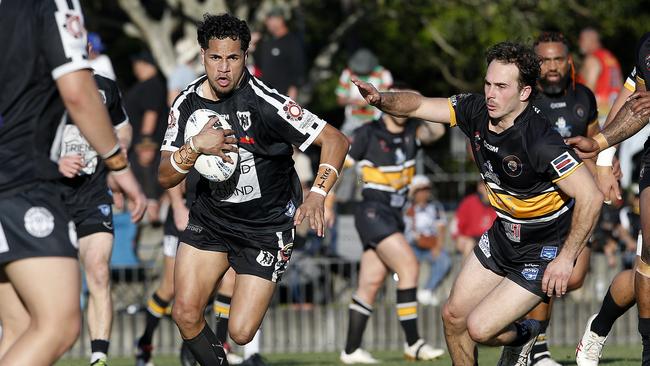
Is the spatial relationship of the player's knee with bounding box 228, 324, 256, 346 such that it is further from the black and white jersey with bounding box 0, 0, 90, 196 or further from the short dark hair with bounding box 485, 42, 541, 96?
the black and white jersey with bounding box 0, 0, 90, 196

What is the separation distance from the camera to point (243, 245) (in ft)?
26.3

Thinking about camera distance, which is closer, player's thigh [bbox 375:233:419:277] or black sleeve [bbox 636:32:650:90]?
black sleeve [bbox 636:32:650:90]

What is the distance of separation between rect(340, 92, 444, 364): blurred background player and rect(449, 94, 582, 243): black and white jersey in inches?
137

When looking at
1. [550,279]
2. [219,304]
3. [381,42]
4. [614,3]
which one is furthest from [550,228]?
[381,42]

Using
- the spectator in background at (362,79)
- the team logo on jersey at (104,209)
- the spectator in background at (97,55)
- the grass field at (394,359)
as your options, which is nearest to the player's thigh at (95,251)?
the team logo on jersey at (104,209)

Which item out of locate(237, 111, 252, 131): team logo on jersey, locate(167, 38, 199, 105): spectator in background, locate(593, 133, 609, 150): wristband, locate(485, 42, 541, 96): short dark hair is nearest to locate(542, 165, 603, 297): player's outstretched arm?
locate(593, 133, 609, 150): wristband

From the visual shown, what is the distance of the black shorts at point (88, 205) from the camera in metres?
9.53

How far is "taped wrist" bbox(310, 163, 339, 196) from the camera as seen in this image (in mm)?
7344

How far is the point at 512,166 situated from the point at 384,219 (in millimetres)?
4055

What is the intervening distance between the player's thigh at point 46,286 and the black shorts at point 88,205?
422cm

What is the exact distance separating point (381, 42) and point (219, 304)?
14735 mm

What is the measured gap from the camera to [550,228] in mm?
7824

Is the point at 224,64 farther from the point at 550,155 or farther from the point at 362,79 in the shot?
the point at 362,79

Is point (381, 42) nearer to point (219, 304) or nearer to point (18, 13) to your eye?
point (219, 304)
